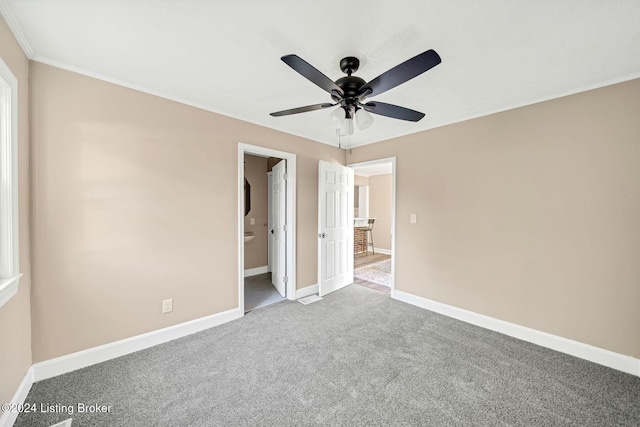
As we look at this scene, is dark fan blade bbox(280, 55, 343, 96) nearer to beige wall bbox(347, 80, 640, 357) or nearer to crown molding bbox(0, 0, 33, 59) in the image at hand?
crown molding bbox(0, 0, 33, 59)

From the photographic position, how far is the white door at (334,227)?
12.1ft

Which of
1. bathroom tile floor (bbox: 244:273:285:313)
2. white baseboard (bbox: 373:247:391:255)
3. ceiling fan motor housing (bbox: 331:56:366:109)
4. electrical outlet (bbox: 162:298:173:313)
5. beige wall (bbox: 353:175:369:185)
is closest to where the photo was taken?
ceiling fan motor housing (bbox: 331:56:366:109)

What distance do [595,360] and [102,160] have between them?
4675mm

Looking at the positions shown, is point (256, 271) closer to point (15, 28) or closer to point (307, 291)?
point (307, 291)

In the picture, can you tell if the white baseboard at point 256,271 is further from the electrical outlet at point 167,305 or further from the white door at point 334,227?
the electrical outlet at point 167,305

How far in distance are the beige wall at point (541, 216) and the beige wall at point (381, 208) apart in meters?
3.78

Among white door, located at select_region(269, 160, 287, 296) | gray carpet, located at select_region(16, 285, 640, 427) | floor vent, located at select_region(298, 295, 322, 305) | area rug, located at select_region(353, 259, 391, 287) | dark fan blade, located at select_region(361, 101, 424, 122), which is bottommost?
gray carpet, located at select_region(16, 285, 640, 427)

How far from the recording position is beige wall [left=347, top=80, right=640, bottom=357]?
2.06 m


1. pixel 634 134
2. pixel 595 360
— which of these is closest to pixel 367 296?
pixel 595 360

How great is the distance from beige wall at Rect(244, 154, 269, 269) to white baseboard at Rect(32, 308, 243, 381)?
2.06 meters

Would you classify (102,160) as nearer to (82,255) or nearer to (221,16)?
(82,255)

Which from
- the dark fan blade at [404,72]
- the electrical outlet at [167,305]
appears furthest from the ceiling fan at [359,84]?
the electrical outlet at [167,305]

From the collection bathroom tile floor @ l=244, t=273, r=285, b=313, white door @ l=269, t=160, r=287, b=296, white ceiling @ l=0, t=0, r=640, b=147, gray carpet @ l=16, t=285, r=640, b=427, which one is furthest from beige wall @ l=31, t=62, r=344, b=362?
white door @ l=269, t=160, r=287, b=296

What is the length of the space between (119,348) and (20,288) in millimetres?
890
